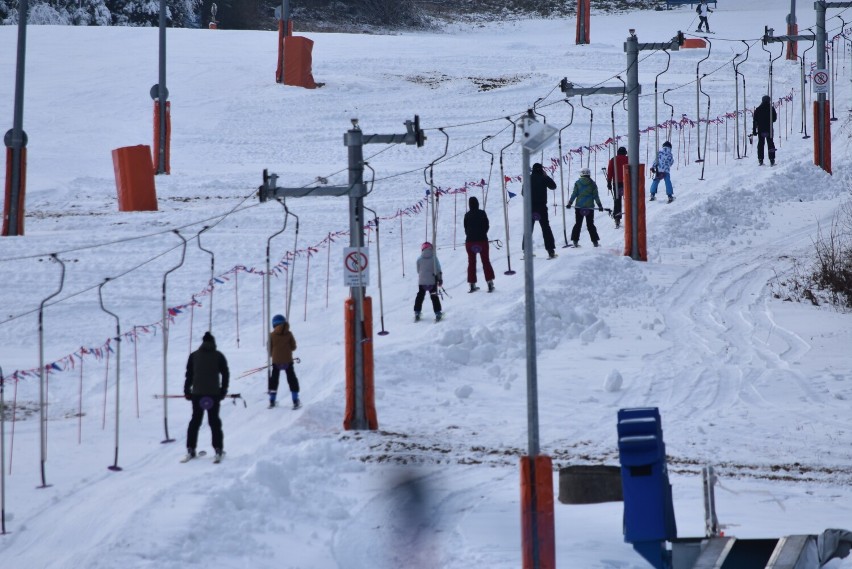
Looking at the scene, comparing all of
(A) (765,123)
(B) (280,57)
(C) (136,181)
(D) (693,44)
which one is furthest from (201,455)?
(D) (693,44)

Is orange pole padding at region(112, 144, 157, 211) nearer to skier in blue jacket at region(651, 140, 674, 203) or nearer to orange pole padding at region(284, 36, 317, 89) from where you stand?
skier in blue jacket at region(651, 140, 674, 203)

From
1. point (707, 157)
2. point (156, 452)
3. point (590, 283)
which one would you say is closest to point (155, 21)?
point (707, 157)

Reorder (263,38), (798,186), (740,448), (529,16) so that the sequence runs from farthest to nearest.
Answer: (529,16), (263,38), (798,186), (740,448)

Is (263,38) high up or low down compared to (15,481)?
up

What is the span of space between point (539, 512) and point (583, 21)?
3773cm

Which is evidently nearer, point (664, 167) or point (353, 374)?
point (353, 374)

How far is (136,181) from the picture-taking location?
24359mm

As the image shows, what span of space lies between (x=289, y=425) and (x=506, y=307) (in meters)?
4.72

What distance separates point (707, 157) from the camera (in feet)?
90.8

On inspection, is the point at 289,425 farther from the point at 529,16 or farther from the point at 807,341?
the point at 529,16

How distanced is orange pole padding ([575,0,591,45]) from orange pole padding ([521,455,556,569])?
3746 cm

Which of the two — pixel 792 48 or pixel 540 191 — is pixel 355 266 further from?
pixel 792 48

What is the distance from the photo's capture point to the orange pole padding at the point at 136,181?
2434cm

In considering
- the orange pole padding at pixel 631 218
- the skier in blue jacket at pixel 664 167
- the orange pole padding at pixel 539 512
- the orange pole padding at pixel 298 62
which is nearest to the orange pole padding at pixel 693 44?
the orange pole padding at pixel 298 62
